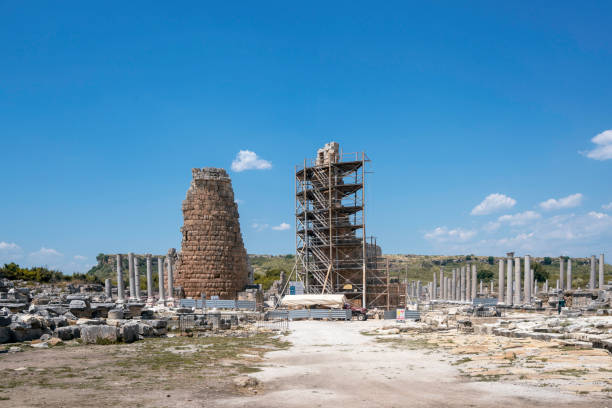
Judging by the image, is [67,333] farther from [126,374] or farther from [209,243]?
[209,243]

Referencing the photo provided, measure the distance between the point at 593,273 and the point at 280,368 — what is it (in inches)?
1666

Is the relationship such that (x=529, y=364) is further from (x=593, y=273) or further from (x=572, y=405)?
(x=593, y=273)

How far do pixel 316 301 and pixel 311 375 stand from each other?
812 inches

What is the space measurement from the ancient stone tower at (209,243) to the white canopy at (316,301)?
10.7m

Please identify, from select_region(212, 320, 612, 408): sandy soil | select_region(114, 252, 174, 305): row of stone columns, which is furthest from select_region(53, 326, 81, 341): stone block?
select_region(114, 252, 174, 305): row of stone columns

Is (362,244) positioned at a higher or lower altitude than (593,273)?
higher

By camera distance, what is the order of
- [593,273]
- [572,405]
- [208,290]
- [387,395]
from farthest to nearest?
[593,273] → [208,290] → [387,395] → [572,405]

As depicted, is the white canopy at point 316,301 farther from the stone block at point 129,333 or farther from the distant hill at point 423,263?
the distant hill at point 423,263

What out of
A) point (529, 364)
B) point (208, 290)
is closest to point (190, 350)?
point (529, 364)

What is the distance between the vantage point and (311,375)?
488 inches

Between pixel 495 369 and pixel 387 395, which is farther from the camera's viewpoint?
pixel 495 369

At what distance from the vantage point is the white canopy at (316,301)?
32594mm

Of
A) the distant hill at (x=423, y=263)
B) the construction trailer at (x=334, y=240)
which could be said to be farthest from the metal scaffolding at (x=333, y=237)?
the distant hill at (x=423, y=263)

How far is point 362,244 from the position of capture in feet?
128
